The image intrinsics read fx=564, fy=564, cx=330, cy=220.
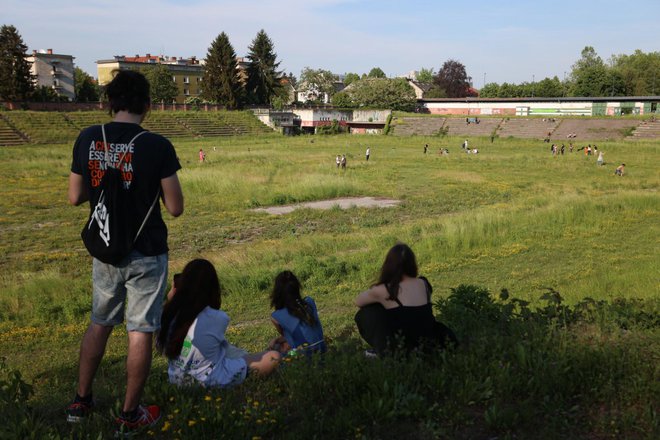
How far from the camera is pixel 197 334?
381 cm

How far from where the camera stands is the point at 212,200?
2148cm

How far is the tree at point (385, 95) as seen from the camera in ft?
273

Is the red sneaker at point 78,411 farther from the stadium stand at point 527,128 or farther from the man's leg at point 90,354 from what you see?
the stadium stand at point 527,128

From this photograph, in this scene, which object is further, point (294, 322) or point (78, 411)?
point (294, 322)

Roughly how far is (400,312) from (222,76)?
74746 millimetres

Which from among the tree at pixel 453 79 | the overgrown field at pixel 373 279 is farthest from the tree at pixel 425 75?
the overgrown field at pixel 373 279

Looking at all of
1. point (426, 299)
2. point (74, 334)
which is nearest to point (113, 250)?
point (426, 299)

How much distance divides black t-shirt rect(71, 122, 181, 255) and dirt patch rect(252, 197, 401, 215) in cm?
1579

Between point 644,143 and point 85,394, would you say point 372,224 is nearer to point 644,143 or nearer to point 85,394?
point 85,394

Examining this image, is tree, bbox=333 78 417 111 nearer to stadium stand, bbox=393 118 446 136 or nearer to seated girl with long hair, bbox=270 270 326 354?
stadium stand, bbox=393 118 446 136

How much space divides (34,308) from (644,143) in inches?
1888

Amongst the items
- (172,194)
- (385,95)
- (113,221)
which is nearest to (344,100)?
(385,95)

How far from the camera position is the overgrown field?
3.21 meters

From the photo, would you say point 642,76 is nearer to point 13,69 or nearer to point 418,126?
point 418,126
